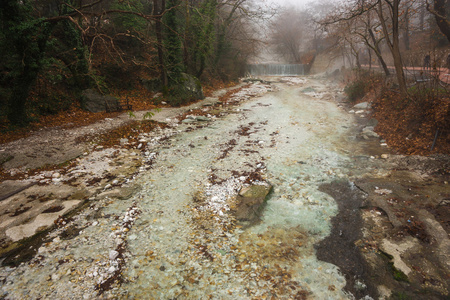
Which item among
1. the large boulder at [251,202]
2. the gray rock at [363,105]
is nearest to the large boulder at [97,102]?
the large boulder at [251,202]

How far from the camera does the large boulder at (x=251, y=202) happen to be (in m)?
4.09

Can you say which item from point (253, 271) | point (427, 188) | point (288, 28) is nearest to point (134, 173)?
point (253, 271)

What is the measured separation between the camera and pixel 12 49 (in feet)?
20.6

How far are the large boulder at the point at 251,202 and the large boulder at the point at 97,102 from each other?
705 centimetres

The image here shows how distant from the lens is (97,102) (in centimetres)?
898

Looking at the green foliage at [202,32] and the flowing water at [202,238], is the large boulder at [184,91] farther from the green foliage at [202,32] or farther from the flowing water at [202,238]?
the flowing water at [202,238]

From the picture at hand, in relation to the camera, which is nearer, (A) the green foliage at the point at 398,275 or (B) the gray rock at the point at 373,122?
(A) the green foliage at the point at 398,275

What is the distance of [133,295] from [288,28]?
4103 cm

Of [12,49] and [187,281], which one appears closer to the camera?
[187,281]

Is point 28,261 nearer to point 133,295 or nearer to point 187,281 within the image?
point 133,295

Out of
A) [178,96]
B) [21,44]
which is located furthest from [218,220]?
[178,96]

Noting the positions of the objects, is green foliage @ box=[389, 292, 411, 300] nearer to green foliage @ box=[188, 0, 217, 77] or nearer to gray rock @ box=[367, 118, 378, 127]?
gray rock @ box=[367, 118, 378, 127]

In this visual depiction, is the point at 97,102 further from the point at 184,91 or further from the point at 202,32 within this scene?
the point at 202,32

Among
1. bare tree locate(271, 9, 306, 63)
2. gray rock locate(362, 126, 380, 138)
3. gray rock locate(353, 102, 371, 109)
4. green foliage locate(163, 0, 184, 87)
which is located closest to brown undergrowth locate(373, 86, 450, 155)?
gray rock locate(362, 126, 380, 138)
